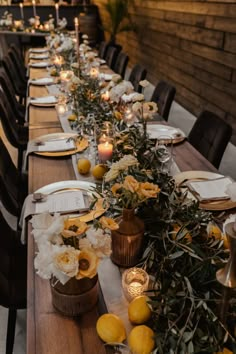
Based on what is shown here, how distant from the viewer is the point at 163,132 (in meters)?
2.35

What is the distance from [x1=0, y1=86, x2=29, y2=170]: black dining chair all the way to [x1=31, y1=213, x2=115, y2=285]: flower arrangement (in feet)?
6.47

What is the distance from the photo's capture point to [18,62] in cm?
484

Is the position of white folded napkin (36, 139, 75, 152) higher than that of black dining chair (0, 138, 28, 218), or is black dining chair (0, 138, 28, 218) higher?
white folded napkin (36, 139, 75, 152)

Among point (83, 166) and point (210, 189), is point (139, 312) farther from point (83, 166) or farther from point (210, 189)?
point (83, 166)

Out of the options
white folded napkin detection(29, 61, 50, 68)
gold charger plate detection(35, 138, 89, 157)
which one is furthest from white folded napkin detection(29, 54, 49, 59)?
gold charger plate detection(35, 138, 89, 157)

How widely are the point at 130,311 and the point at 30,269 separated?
0.39 m

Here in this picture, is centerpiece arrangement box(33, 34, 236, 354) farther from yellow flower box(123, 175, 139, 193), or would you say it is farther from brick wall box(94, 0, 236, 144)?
brick wall box(94, 0, 236, 144)

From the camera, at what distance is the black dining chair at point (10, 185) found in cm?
202

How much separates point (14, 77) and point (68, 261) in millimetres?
3862

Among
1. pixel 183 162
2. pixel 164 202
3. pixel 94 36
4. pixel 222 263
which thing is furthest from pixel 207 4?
pixel 94 36

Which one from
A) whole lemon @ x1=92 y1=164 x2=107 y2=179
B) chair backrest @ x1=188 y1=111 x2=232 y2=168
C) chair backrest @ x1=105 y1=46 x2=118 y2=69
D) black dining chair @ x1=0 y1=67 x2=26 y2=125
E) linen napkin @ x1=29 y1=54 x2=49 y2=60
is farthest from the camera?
chair backrest @ x1=105 y1=46 x2=118 y2=69

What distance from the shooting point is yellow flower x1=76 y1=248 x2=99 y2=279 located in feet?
3.22

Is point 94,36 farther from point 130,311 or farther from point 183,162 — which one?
point 130,311

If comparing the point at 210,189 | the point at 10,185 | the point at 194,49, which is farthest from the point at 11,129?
the point at 194,49
